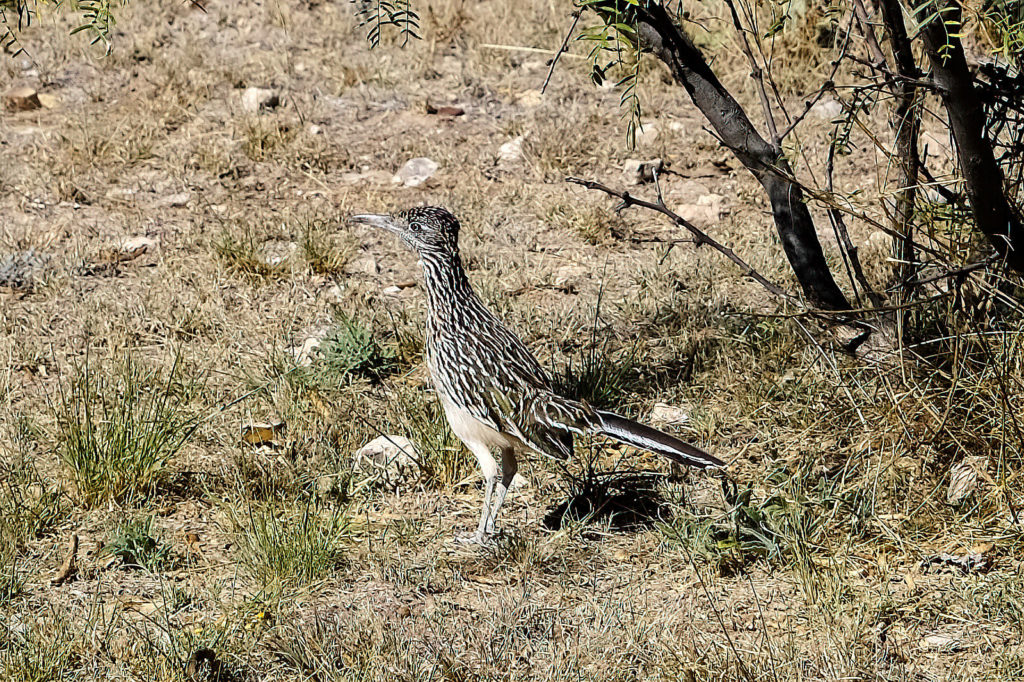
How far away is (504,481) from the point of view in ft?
15.2

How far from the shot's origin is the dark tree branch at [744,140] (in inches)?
183

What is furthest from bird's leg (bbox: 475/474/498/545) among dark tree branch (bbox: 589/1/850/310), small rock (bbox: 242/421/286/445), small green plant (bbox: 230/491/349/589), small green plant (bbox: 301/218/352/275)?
small green plant (bbox: 301/218/352/275)

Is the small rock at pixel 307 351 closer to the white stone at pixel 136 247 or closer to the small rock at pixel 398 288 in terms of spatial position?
the small rock at pixel 398 288

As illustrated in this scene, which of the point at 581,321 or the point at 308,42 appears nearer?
the point at 581,321

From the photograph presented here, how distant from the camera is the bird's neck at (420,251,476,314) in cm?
473

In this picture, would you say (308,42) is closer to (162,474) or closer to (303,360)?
(303,360)

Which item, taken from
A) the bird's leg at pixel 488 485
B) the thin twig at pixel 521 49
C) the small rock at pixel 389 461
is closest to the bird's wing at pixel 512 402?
the bird's leg at pixel 488 485

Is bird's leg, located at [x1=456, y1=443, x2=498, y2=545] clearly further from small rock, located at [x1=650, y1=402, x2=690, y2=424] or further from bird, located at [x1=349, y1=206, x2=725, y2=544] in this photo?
small rock, located at [x1=650, y1=402, x2=690, y2=424]

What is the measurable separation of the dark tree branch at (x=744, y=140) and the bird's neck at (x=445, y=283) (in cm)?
110

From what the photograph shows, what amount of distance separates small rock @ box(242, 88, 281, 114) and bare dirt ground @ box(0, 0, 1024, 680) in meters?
0.07

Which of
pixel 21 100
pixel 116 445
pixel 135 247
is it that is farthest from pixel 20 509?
pixel 21 100

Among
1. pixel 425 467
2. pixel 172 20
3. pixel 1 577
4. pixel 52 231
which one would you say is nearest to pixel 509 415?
pixel 425 467

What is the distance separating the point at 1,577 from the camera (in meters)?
4.18

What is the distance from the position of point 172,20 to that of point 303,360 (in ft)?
14.1
